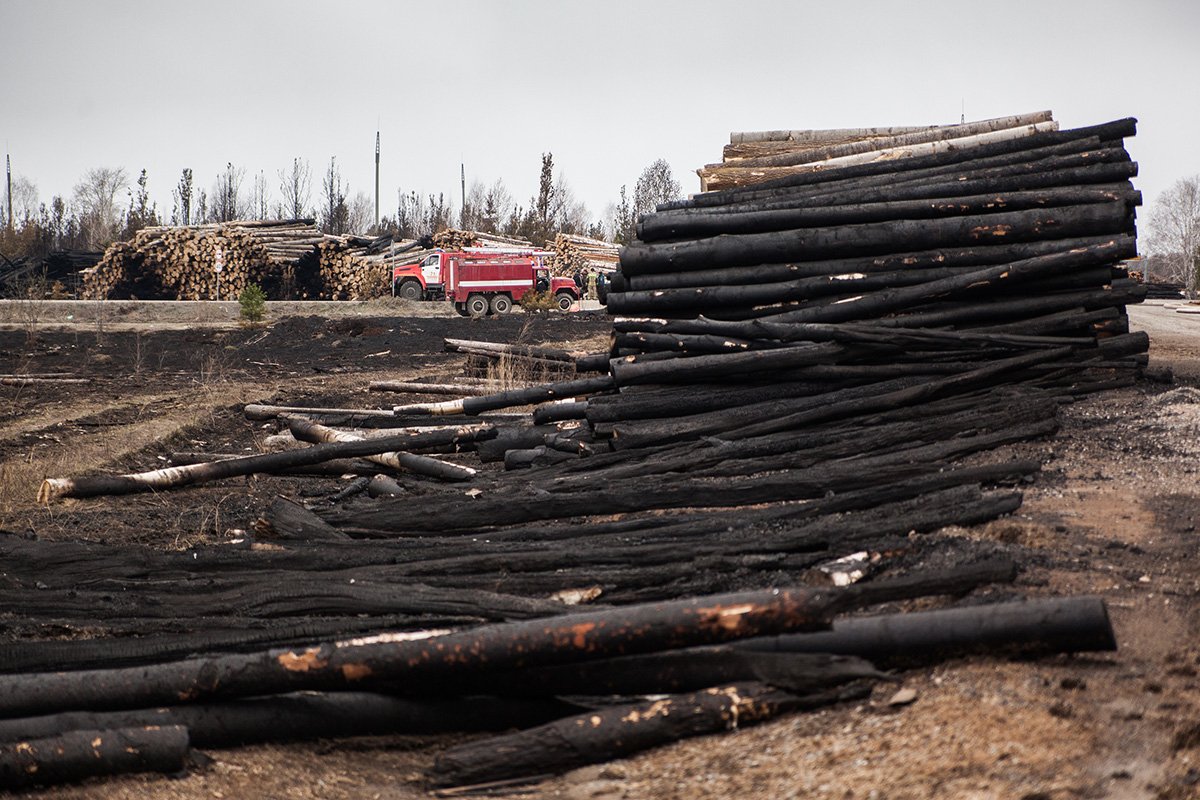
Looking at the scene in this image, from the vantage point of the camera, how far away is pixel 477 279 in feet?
115

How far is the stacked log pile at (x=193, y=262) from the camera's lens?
3622 cm

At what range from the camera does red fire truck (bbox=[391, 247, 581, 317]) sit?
3494 centimetres

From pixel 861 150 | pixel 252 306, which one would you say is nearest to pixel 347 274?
pixel 252 306

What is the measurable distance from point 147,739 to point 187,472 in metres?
5.55

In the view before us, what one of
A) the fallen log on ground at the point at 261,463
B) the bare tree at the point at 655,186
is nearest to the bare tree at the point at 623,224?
the bare tree at the point at 655,186

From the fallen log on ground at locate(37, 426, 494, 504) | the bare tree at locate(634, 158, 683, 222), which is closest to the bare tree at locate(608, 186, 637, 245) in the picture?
the bare tree at locate(634, 158, 683, 222)

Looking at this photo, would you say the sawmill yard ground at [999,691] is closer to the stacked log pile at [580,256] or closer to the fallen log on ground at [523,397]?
the fallen log on ground at [523,397]

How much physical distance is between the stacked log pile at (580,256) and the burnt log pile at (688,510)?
3394 centimetres

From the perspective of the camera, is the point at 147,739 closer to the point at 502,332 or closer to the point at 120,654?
the point at 120,654

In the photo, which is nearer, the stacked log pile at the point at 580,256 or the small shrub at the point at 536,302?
the small shrub at the point at 536,302

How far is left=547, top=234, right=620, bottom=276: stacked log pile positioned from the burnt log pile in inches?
1336

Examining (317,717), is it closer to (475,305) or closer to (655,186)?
(475,305)

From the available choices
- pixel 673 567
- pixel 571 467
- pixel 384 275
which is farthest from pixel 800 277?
pixel 384 275

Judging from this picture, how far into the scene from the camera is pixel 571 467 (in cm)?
761
